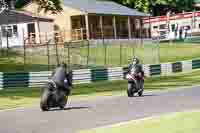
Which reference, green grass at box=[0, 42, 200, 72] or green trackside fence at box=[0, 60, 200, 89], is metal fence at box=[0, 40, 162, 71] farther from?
green trackside fence at box=[0, 60, 200, 89]

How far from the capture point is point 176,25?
8550 centimetres

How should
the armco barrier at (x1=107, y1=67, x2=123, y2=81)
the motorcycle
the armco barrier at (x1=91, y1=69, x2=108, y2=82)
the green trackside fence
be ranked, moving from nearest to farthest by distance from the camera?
the motorcycle → the green trackside fence → the armco barrier at (x1=91, y1=69, x2=108, y2=82) → the armco barrier at (x1=107, y1=67, x2=123, y2=81)

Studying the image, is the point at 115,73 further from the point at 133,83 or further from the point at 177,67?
the point at 133,83

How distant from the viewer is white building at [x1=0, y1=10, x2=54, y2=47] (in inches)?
2554

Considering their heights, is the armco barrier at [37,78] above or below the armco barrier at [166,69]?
above

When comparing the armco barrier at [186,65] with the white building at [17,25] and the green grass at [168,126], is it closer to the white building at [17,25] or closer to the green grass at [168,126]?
the white building at [17,25]

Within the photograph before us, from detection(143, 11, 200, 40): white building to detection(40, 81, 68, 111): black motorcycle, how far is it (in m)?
63.1

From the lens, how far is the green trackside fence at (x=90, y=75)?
117ft

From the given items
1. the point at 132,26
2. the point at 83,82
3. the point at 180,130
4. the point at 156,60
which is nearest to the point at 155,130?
the point at 180,130

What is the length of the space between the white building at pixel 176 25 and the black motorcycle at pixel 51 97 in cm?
6310

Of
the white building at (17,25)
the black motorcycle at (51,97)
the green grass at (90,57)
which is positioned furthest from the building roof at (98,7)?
the black motorcycle at (51,97)

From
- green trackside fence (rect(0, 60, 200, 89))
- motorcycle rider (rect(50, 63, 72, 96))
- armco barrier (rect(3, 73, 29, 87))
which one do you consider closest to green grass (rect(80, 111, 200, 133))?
motorcycle rider (rect(50, 63, 72, 96))

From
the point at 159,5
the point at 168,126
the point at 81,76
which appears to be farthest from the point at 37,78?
the point at 159,5

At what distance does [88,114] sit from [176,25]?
223 ft
